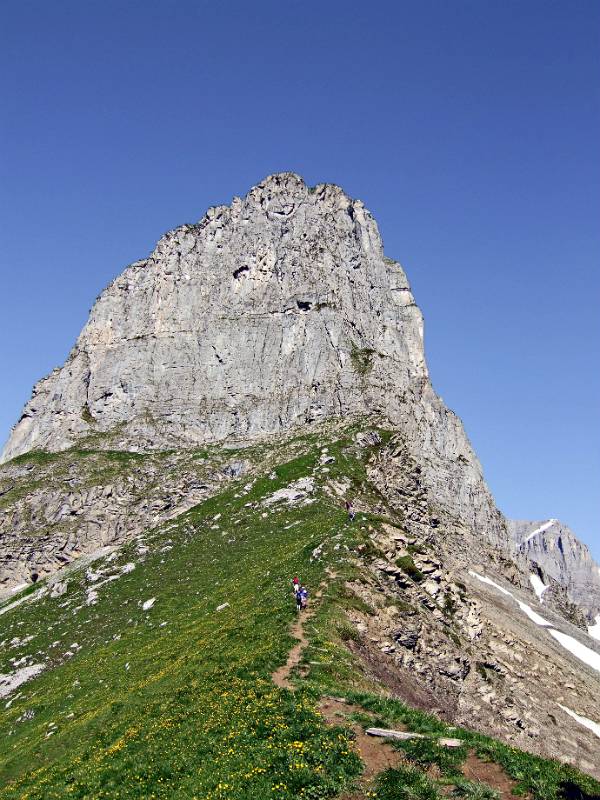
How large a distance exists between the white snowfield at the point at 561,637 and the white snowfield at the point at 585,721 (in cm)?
3297

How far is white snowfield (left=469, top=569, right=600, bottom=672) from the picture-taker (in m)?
87.9

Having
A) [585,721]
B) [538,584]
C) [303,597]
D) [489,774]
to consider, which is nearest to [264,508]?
[303,597]

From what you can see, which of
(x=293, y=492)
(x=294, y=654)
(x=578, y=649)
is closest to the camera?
(x=294, y=654)

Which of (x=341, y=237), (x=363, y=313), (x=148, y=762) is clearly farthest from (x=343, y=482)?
(x=341, y=237)

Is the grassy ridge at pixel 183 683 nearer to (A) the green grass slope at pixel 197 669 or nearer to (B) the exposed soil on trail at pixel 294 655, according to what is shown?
(A) the green grass slope at pixel 197 669

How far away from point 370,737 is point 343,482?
154ft

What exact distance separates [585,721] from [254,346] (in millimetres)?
78222

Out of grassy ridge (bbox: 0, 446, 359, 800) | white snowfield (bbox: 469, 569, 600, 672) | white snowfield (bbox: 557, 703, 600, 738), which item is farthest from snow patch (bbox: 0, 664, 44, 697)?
white snowfield (bbox: 469, 569, 600, 672)

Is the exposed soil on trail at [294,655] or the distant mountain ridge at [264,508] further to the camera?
the distant mountain ridge at [264,508]

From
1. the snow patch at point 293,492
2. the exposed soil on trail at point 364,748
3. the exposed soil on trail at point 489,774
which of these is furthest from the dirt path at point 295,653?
the snow patch at point 293,492

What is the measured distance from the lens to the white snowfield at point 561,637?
87.9 metres

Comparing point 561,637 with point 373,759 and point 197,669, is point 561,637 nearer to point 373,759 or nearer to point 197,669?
point 197,669

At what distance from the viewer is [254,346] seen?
11325 centimetres

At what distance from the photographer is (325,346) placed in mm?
108938
